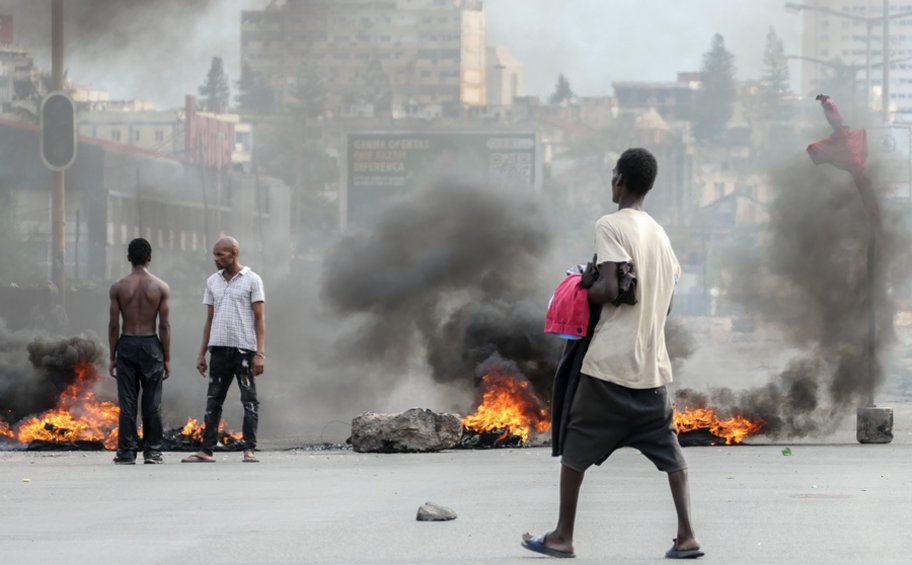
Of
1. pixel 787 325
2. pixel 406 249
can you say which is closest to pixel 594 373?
pixel 787 325

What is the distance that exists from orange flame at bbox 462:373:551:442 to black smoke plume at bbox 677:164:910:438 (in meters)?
1.17

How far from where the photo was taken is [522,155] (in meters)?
65.1

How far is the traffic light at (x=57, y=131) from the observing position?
30.6 meters

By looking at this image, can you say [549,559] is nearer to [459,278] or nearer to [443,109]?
[459,278]

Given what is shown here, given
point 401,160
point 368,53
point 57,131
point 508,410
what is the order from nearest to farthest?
point 508,410
point 57,131
point 368,53
point 401,160

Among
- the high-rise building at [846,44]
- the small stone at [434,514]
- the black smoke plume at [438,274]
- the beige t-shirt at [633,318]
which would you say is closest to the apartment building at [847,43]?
the high-rise building at [846,44]

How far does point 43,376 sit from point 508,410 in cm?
397

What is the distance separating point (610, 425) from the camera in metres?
6.77

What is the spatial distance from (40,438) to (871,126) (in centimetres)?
934

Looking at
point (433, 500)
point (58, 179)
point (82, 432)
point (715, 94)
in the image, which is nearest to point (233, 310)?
point (82, 432)

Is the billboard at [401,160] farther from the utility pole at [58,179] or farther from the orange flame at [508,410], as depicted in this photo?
the orange flame at [508,410]

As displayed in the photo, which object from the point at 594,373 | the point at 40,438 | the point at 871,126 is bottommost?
the point at 40,438

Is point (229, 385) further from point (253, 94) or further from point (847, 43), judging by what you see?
point (847, 43)

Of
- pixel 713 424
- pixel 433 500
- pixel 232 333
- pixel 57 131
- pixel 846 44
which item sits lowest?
pixel 713 424
